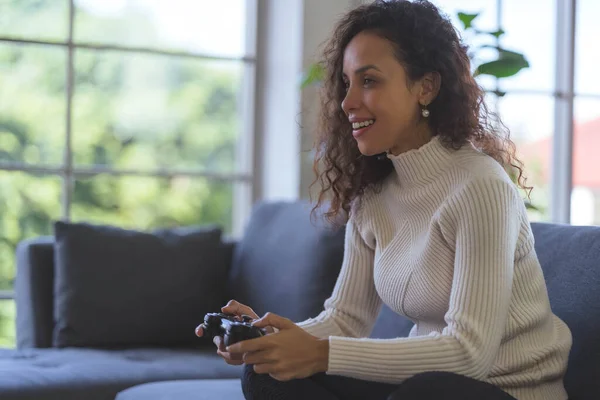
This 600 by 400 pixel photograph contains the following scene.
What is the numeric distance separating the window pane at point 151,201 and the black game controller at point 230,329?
196 cm

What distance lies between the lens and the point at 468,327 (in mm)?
1480

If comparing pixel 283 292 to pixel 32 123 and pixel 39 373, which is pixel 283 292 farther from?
pixel 32 123

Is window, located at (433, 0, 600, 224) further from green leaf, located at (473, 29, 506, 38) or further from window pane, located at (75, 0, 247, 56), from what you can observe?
window pane, located at (75, 0, 247, 56)

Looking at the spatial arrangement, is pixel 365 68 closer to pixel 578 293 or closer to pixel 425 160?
pixel 425 160

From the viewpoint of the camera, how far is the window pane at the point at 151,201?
3545 millimetres

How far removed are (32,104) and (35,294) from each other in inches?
36.1

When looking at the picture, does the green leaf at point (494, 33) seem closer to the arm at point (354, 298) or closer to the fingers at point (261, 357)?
the arm at point (354, 298)

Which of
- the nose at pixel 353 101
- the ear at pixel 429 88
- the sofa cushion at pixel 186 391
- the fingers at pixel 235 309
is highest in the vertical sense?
the ear at pixel 429 88

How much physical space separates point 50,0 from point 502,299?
8.62ft

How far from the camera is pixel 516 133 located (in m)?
4.13

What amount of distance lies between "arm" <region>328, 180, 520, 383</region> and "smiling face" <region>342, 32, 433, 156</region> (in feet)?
1.05

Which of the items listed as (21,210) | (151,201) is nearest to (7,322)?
(21,210)

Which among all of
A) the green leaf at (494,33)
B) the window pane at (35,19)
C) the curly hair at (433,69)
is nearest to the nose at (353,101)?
the curly hair at (433,69)

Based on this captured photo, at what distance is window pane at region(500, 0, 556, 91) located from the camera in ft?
13.3
